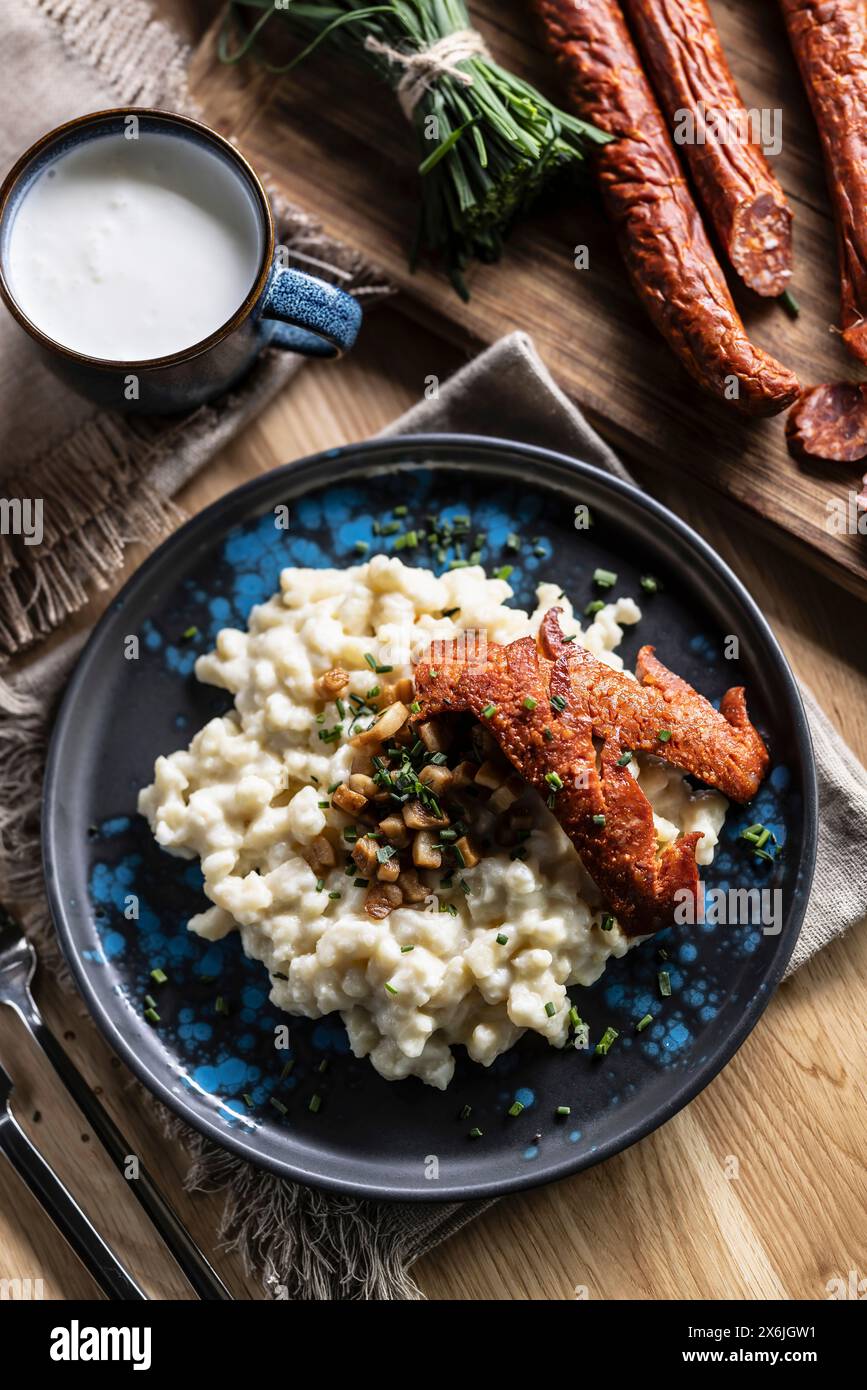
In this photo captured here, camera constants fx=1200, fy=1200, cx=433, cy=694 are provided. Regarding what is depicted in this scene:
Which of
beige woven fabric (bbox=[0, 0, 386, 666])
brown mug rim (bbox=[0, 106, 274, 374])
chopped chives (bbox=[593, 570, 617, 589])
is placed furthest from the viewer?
beige woven fabric (bbox=[0, 0, 386, 666])

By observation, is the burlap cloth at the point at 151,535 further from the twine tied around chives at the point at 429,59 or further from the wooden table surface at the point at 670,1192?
the twine tied around chives at the point at 429,59

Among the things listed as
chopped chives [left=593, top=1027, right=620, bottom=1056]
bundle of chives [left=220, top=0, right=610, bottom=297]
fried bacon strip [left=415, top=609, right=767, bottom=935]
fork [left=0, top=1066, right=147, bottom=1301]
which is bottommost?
fork [left=0, top=1066, right=147, bottom=1301]

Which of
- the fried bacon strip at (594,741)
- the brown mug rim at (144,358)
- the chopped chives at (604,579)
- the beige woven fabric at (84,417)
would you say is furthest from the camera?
the beige woven fabric at (84,417)

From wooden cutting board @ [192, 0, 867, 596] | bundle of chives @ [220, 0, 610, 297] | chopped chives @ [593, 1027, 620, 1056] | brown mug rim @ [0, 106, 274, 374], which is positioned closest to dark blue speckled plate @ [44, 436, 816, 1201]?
chopped chives @ [593, 1027, 620, 1056]

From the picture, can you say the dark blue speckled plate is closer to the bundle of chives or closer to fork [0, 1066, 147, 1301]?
fork [0, 1066, 147, 1301]

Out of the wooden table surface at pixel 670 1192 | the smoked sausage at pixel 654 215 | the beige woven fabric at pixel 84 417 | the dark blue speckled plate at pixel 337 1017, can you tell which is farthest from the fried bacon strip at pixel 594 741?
the beige woven fabric at pixel 84 417
